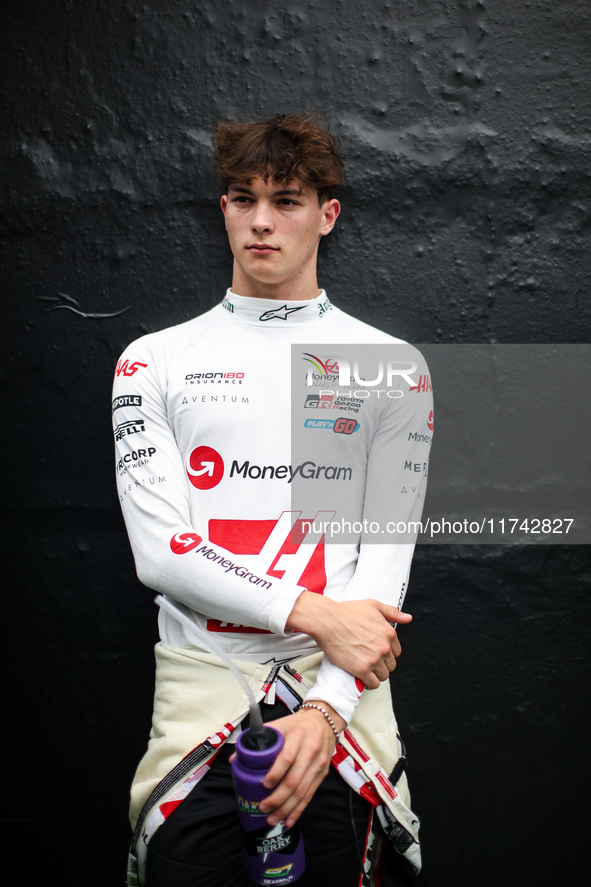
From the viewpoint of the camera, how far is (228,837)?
4.38 ft

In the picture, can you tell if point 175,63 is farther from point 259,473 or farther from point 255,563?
point 255,563

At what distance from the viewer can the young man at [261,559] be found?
129cm

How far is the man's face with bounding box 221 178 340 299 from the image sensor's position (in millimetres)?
1509

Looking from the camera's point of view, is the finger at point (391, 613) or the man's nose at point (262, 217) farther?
the man's nose at point (262, 217)

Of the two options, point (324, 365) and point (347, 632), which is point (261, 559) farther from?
point (324, 365)

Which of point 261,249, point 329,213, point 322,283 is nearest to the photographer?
point 261,249

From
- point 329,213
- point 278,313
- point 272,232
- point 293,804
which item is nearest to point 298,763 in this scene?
point 293,804

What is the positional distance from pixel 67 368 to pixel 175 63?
89 centimetres

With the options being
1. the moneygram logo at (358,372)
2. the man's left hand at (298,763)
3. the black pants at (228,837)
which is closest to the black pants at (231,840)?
the black pants at (228,837)

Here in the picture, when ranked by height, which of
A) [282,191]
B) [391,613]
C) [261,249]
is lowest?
[391,613]

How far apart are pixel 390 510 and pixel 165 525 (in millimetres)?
458

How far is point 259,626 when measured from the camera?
50.8 inches

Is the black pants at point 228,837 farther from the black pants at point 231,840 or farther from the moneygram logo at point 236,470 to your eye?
the moneygram logo at point 236,470

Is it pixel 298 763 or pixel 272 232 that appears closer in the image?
pixel 298 763
